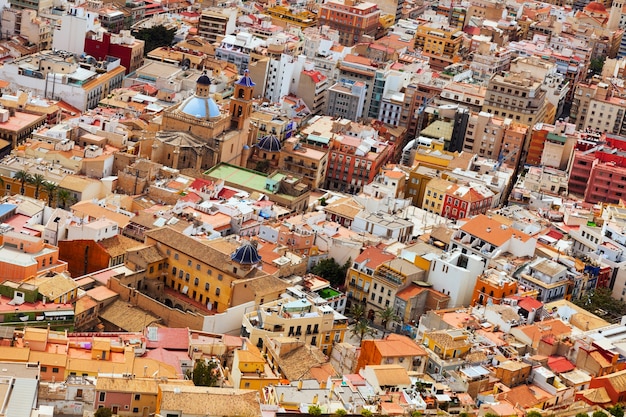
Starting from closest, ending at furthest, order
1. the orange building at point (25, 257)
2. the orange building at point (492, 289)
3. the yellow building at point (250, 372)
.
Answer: the yellow building at point (250, 372) < the orange building at point (25, 257) < the orange building at point (492, 289)

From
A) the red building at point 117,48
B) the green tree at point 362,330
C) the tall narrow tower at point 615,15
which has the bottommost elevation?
the green tree at point 362,330

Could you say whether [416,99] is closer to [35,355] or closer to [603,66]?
[603,66]

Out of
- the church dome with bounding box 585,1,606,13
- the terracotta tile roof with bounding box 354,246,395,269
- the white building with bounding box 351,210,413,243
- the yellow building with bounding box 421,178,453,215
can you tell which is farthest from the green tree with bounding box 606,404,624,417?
the church dome with bounding box 585,1,606,13

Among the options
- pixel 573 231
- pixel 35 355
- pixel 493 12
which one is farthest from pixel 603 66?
pixel 35 355

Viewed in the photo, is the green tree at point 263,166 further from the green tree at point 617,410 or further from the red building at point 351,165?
the green tree at point 617,410

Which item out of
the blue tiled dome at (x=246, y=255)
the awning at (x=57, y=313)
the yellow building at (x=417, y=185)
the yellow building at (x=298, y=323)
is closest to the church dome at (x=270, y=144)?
the yellow building at (x=417, y=185)

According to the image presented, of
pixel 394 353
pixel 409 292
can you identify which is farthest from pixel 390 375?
pixel 409 292
